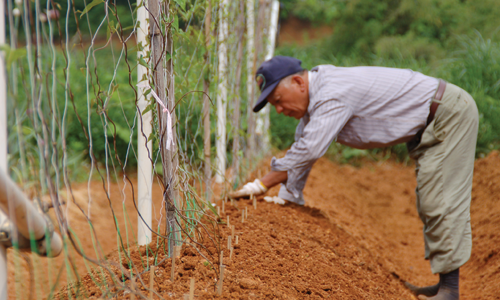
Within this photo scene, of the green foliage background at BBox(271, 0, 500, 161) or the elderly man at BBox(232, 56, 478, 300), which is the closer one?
the elderly man at BBox(232, 56, 478, 300)

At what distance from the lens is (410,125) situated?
2285 millimetres

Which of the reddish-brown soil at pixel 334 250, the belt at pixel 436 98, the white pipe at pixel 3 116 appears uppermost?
the white pipe at pixel 3 116

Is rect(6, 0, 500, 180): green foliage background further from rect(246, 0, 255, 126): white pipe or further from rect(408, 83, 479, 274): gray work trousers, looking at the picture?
rect(408, 83, 479, 274): gray work trousers

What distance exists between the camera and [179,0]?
1.59 meters

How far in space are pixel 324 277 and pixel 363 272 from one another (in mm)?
376

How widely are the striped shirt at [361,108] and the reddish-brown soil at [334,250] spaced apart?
407 millimetres

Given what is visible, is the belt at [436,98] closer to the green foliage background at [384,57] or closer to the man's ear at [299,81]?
the man's ear at [299,81]

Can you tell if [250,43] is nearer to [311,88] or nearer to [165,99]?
[311,88]

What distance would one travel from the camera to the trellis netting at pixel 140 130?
1.06 m

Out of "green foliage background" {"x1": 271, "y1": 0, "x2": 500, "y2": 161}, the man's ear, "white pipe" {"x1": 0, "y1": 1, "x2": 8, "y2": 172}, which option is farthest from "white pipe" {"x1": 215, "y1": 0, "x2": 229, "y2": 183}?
"green foliage background" {"x1": 271, "y1": 0, "x2": 500, "y2": 161}

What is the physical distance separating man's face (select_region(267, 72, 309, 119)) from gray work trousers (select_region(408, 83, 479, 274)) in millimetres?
704

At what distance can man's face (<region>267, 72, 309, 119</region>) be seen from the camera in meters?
2.31

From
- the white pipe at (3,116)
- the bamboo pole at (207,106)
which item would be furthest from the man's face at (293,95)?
the white pipe at (3,116)

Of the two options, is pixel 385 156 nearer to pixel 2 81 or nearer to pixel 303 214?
pixel 303 214
